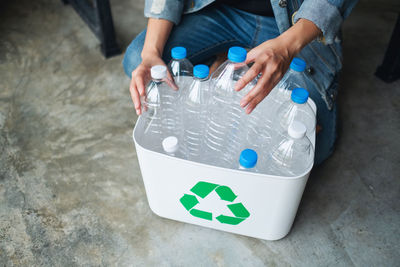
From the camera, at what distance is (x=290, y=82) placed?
111 centimetres

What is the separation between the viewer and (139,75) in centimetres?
96

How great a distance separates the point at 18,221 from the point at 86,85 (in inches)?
28.5

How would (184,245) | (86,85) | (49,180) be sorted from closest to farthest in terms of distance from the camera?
1. (184,245)
2. (49,180)
3. (86,85)

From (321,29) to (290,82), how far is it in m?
0.19

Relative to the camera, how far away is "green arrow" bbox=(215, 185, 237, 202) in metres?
0.90

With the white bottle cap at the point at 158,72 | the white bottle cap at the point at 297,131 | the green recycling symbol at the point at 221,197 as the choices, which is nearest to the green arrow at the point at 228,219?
the green recycling symbol at the point at 221,197

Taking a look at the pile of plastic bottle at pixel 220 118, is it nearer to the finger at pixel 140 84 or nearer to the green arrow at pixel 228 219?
the finger at pixel 140 84

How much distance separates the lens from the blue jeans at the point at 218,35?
119 centimetres

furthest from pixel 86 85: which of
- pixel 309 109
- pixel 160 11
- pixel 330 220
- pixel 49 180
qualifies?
pixel 330 220

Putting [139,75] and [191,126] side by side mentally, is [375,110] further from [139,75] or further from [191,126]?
[139,75]

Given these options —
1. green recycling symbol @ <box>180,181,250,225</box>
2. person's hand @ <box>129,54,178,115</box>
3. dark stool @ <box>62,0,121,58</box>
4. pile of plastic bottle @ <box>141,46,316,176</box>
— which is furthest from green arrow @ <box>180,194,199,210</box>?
dark stool @ <box>62,0,121,58</box>

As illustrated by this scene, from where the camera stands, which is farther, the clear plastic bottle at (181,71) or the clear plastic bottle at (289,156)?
the clear plastic bottle at (181,71)

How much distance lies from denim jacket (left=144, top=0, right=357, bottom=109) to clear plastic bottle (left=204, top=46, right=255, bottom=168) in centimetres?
23

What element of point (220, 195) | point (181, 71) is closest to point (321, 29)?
point (181, 71)
